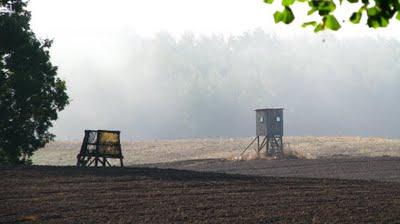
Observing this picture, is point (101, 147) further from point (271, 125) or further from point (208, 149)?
point (208, 149)

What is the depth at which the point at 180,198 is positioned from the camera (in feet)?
62.0

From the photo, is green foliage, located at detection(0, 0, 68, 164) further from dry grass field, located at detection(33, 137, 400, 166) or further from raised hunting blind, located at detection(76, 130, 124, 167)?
dry grass field, located at detection(33, 137, 400, 166)

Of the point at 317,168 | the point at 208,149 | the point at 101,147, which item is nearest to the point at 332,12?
the point at 101,147

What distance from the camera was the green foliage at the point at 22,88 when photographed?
103 feet

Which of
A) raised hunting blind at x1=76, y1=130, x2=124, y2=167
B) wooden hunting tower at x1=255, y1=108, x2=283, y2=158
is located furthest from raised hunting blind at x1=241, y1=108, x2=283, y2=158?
raised hunting blind at x1=76, y1=130, x2=124, y2=167

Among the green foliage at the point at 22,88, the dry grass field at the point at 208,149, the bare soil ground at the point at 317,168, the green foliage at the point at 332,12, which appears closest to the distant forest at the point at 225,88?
the dry grass field at the point at 208,149

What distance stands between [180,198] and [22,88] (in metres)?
14.7

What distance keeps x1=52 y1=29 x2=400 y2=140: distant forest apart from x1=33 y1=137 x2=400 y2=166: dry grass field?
59.4m

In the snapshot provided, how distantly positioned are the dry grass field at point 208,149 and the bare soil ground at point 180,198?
27846 mm

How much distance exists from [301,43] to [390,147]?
139 metres

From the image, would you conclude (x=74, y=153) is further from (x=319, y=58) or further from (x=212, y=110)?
(x=319, y=58)

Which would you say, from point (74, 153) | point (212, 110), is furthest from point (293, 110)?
point (74, 153)

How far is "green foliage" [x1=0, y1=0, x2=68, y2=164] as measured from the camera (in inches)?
1230

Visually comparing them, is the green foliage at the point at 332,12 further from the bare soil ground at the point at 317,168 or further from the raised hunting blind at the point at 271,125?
the raised hunting blind at the point at 271,125
